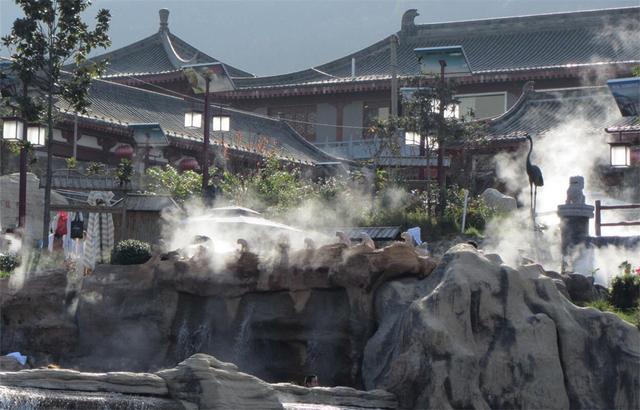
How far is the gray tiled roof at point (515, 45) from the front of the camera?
42.2 metres

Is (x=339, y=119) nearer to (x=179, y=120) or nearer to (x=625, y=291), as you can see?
(x=179, y=120)

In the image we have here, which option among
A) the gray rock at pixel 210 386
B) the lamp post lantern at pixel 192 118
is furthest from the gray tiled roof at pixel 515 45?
the gray rock at pixel 210 386

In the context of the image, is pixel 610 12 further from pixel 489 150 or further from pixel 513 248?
pixel 513 248

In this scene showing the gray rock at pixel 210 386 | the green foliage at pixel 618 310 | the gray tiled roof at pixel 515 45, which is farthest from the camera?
the gray tiled roof at pixel 515 45

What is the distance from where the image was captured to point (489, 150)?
110 feet

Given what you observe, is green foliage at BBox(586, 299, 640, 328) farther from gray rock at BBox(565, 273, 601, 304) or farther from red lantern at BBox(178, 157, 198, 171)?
red lantern at BBox(178, 157, 198, 171)

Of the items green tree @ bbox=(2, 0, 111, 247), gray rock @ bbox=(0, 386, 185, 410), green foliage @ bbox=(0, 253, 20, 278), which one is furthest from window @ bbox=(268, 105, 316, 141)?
gray rock @ bbox=(0, 386, 185, 410)

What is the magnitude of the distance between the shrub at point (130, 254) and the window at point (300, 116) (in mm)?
22908

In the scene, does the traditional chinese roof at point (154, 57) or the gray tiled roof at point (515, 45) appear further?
the traditional chinese roof at point (154, 57)

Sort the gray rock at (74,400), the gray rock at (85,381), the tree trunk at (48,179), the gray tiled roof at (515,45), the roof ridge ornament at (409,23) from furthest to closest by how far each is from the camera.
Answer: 1. the roof ridge ornament at (409,23)
2. the gray tiled roof at (515,45)
3. the tree trunk at (48,179)
4. the gray rock at (85,381)
5. the gray rock at (74,400)

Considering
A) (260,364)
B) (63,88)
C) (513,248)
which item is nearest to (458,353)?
(260,364)

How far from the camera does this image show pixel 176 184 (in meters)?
27.1

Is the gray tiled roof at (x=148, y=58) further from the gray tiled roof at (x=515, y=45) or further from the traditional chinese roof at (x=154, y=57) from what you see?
the gray tiled roof at (x=515, y=45)

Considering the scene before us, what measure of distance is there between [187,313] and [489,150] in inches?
650
